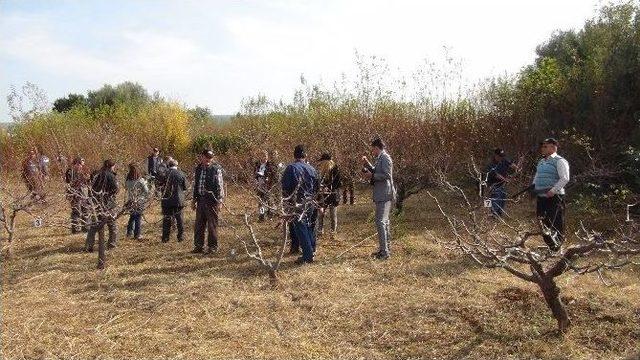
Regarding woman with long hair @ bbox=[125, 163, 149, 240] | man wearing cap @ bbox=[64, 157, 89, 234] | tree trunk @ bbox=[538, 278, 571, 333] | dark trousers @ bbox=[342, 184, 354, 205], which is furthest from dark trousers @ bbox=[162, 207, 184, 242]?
tree trunk @ bbox=[538, 278, 571, 333]

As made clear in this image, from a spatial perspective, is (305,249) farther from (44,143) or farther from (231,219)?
(44,143)

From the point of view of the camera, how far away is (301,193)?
7297 mm

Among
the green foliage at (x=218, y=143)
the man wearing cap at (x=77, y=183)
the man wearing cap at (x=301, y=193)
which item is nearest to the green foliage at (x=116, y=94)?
the green foliage at (x=218, y=143)

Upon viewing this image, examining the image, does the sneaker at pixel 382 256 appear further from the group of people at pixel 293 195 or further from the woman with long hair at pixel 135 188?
the woman with long hair at pixel 135 188

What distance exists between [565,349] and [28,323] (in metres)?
5.31

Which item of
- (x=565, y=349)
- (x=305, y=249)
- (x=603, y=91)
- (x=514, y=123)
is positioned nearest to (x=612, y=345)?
(x=565, y=349)

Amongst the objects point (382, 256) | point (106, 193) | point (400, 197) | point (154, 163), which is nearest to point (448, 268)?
point (382, 256)

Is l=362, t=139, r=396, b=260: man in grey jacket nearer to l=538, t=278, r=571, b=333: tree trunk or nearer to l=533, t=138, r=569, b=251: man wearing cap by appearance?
l=533, t=138, r=569, b=251: man wearing cap

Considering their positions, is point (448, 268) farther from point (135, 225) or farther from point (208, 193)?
point (135, 225)

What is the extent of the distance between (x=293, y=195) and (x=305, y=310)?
1.84 meters

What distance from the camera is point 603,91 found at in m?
11.7

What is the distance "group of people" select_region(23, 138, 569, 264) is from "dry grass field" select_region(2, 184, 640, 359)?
18.2 inches

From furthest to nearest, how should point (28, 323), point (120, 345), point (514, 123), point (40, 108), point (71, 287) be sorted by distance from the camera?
point (40, 108)
point (514, 123)
point (71, 287)
point (28, 323)
point (120, 345)

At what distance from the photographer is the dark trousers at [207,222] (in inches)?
313
